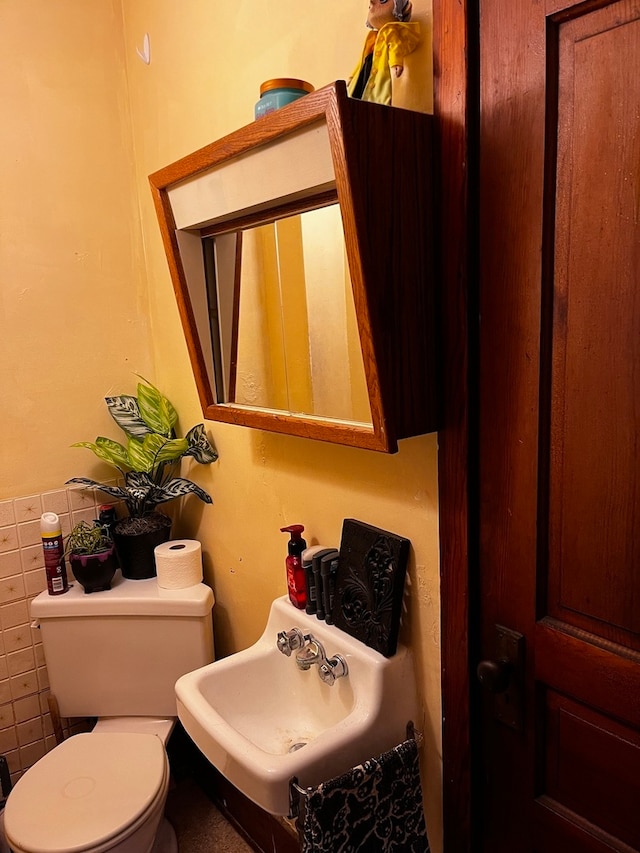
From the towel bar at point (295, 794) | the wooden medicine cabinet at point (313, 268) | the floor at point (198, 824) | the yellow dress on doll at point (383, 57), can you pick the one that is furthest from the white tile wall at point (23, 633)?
the yellow dress on doll at point (383, 57)

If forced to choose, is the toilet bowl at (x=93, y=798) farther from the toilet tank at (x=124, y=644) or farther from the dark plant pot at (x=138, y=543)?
the dark plant pot at (x=138, y=543)

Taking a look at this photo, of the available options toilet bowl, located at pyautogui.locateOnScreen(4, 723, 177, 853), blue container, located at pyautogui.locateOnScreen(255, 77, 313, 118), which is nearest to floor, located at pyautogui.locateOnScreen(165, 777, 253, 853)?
toilet bowl, located at pyautogui.locateOnScreen(4, 723, 177, 853)

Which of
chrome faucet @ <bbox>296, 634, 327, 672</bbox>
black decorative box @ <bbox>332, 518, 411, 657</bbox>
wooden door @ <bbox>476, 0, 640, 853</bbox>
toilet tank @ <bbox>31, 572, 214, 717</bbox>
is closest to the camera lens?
wooden door @ <bbox>476, 0, 640, 853</bbox>

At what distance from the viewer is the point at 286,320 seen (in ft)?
4.17

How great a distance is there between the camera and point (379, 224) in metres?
0.93

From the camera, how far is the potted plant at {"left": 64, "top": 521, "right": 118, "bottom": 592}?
1708 mm

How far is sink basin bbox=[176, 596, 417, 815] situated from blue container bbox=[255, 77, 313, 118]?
1.02 metres

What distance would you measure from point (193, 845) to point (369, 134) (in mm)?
1952

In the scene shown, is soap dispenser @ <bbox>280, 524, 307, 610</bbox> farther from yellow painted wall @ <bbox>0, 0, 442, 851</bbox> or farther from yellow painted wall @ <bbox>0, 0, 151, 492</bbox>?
yellow painted wall @ <bbox>0, 0, 151, 492</bbox>

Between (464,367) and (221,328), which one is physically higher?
(221,328)

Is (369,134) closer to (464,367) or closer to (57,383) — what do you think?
(464,367)

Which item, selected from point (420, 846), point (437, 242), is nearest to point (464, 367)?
point (437, 242)

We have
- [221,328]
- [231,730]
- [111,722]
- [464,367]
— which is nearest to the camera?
[464,367]

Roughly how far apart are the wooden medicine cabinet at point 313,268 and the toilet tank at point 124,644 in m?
0.61
